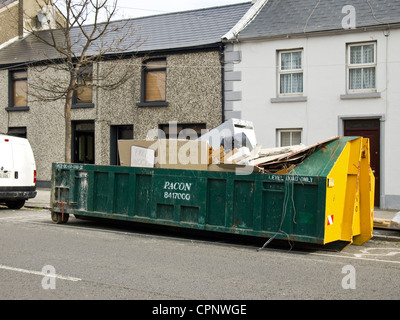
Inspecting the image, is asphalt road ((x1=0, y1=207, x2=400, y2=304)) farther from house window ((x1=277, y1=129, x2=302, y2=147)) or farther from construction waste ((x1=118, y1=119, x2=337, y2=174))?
house window ((x1=277, y1=129, x2=302, y2=147))

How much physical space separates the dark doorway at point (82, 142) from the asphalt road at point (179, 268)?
9716mm

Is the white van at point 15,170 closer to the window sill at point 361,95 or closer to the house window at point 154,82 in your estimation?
the house window at point 154,82

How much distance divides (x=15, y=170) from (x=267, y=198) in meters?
8.31

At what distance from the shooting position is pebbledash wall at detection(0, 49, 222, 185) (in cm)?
1680

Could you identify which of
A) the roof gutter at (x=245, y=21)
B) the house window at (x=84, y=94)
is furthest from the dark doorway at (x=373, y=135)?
the house window at (x=84, y=94)

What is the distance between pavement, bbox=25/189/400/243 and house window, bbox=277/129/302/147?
10.4 feet

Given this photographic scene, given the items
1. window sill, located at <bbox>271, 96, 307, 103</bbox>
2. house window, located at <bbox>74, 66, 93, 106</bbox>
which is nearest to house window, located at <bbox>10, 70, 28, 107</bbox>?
house window, located at <bbox>74, 66, 93, 106</bbox>

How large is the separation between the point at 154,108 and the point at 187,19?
3.98m

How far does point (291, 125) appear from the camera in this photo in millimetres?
15344

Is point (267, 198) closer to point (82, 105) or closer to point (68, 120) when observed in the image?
point (68, 120)

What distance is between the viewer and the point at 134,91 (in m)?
18.1

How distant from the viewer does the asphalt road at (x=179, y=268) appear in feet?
18.5
